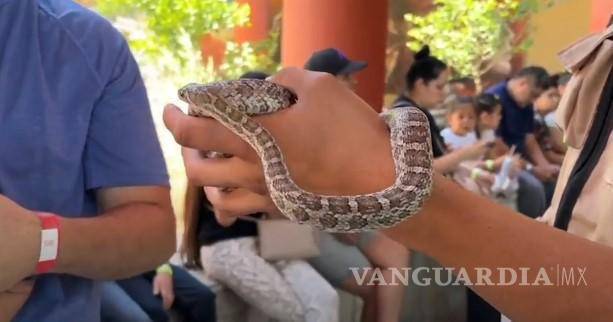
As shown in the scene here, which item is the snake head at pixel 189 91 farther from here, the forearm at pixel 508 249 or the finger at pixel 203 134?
the forearm at pixel 508 249

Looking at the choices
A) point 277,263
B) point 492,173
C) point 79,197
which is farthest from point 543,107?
point 79,197

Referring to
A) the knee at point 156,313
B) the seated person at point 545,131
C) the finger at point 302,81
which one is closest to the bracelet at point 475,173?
the seated person at point 545,131

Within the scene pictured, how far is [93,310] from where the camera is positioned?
138cm

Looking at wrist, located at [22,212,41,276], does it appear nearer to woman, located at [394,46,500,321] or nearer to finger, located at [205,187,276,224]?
finger, located at [205,187,276,224]

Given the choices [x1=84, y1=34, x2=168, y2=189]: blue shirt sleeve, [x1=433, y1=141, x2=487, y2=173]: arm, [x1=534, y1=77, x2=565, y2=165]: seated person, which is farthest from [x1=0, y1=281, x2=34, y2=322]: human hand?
[x1=534, y1=77, x2=565, y2=165]: seated person

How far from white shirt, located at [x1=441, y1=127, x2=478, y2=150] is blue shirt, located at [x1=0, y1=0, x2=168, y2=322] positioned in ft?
10.6

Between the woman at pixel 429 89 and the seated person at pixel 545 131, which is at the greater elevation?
the woman at pixel 429 89

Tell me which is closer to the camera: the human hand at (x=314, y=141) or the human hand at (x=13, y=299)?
the human hand at (x=314, y=141)

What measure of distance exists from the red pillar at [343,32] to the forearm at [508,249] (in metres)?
3.91

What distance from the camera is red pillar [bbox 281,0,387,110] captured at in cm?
487

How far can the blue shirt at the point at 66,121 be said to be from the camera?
4.28ft

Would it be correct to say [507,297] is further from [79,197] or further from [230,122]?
[79,197]

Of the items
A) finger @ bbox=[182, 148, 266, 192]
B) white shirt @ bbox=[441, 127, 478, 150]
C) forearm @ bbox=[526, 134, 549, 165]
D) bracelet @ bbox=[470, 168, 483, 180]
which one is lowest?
forearm @ bbox=[526, 134, 549, 165]

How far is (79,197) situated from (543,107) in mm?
5059
